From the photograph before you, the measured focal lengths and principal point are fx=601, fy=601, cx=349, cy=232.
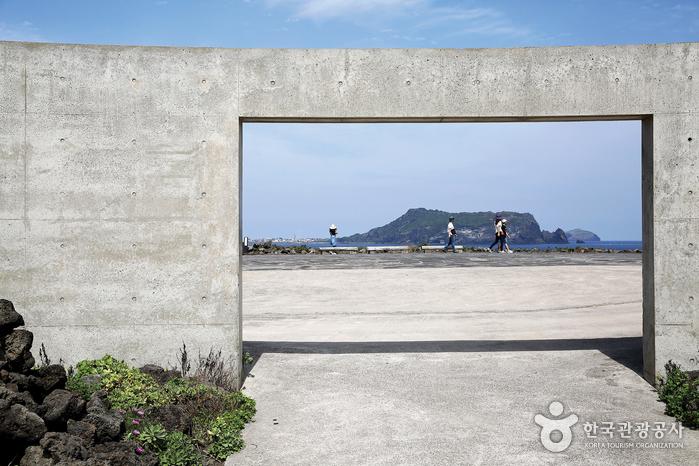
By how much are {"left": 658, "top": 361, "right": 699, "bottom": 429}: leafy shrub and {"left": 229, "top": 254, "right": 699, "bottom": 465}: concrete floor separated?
0.19 m

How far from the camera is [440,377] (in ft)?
27.9

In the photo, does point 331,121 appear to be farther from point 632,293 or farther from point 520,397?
point 632,293

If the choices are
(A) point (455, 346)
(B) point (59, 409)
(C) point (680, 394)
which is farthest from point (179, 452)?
(C) point (680, 394)

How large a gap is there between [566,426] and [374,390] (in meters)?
2.42

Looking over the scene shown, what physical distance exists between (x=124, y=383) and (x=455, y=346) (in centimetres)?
553

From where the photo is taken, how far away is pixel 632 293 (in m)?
16.5

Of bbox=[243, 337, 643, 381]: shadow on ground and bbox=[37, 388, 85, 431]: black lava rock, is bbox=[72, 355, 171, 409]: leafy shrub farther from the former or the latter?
bbox=[243, 337, 643, 381]: shadow on ground

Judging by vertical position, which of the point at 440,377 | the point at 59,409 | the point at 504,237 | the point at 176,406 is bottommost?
the point at 440,377

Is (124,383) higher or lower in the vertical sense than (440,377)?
higher

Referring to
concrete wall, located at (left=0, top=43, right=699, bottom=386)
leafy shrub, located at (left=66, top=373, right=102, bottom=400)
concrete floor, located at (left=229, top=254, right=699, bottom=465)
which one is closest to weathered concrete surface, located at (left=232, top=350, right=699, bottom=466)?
concrete floor, located at (left=229, top=254, right=699, bottom=465)

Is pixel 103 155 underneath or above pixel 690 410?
above

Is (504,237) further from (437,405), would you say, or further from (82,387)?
(82,387)

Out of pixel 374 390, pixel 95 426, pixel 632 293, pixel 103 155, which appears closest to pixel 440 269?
pixel 632 293

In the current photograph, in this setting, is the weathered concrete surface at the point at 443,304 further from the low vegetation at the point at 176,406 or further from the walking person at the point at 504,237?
the walking person at the point at 504,237
